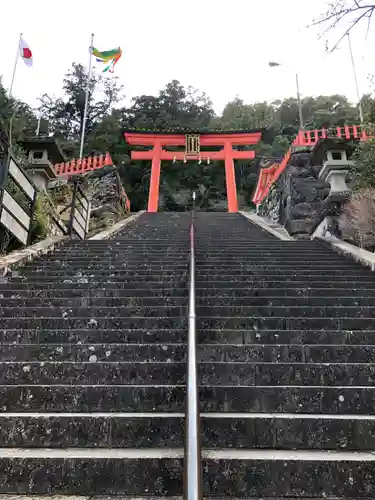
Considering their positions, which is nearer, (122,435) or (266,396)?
(122,435)

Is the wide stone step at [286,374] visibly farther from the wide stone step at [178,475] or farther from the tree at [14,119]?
the tree at [14,119]

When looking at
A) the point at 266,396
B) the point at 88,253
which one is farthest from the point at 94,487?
the point at 88,253

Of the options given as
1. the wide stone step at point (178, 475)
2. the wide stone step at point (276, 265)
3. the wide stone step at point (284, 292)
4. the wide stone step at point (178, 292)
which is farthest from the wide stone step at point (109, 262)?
the wide stone step at point (178, 475)

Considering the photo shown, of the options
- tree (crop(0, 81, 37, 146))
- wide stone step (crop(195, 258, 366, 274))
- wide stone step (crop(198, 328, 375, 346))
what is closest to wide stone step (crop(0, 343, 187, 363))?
wide stone step (crop(198, 328, 375, 346))

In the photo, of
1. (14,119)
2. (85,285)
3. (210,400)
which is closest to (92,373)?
(210,400)

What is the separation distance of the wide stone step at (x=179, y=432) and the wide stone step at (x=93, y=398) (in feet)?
0.77

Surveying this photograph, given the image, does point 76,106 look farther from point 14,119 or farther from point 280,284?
point 280,284

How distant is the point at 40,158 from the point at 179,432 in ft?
28.4

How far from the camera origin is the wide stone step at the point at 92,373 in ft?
9.37

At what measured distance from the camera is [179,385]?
8.75ft

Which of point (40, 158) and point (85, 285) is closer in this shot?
point (85, 285)

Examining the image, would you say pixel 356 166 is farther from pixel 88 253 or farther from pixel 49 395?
pixel 49 395

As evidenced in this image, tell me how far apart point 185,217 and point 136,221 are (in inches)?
87.1

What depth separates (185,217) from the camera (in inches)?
598
